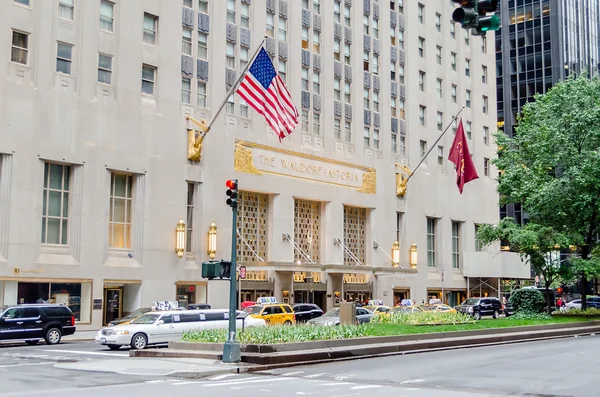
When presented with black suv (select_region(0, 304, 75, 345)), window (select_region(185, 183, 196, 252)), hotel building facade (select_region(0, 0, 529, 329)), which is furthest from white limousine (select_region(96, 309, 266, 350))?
window (select_region(185, 183, 196, 252))

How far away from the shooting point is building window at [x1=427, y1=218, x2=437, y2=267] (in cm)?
6862

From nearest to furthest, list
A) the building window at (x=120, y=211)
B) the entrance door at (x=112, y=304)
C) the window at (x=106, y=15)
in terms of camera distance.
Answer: the entrance door at (x=112, y=304), the building window at (x=120, y=211), the window at (x=106, y=15)

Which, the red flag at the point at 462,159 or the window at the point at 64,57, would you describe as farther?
the red flag at the point at 462,159

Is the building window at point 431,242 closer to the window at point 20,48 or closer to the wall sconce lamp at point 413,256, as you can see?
the wall sconce lamp at point 413,256

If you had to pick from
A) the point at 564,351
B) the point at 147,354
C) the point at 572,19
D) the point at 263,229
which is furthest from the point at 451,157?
the point at 572,19

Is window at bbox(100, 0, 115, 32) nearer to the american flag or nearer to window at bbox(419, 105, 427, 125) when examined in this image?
the american flag

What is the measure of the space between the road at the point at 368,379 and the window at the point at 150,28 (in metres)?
25.2

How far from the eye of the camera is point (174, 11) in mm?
48062

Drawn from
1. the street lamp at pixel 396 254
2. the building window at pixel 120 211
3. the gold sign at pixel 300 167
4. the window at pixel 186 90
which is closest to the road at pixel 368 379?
the building window at pixel 120 211

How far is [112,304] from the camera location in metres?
44.4

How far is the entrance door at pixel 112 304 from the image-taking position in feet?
145

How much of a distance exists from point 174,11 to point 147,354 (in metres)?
28.2

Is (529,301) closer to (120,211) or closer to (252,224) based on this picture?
(252,224)

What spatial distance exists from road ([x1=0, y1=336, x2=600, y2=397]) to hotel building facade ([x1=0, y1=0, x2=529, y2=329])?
16.2 m
